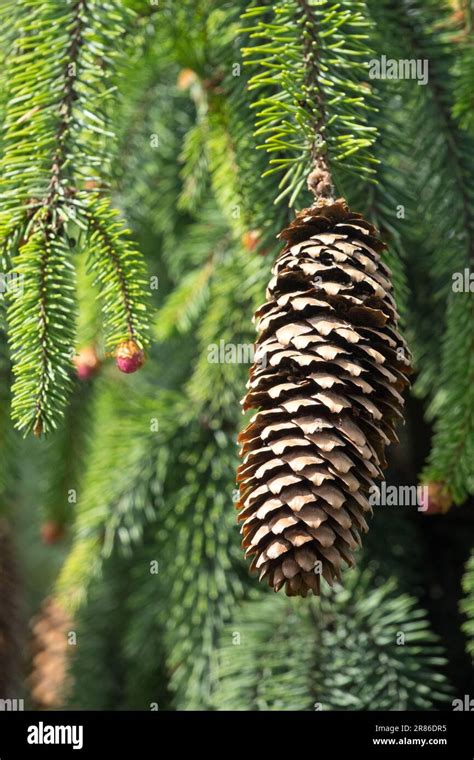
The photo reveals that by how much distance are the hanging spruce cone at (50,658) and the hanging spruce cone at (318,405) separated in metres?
0.84

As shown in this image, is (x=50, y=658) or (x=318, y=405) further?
(x=50, y=658)

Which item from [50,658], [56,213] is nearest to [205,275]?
[56,213]

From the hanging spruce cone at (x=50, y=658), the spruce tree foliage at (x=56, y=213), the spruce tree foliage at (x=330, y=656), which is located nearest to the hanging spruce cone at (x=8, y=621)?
the hanging spruce cone at (x=50, y=658)

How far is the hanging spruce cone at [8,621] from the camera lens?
132 centimetres

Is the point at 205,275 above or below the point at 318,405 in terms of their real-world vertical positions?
above

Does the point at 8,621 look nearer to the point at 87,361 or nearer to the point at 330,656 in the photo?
the point at 87,361

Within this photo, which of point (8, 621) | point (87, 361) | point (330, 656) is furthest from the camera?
point (8, 621)

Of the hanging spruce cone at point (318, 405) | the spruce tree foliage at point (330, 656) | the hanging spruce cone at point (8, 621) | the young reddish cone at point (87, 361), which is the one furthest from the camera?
the hanging spruce cone at point (8, 621)

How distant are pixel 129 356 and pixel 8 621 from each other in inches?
34.0

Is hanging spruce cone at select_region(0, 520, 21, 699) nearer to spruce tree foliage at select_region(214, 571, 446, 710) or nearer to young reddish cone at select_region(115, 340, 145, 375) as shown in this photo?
spruce tree foliage at select_region(214, 571, 446, 710)

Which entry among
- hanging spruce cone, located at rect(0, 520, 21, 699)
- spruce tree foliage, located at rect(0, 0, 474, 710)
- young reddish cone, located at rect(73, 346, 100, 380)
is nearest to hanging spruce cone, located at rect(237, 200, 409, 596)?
spruce tree foliage, located at rect(0, 0, 474, 710)

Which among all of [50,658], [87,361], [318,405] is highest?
[87,361]

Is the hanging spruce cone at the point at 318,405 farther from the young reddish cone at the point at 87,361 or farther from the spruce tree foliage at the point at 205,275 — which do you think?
the young reddish cone at the point at 87,361

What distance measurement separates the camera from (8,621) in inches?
54.5
